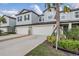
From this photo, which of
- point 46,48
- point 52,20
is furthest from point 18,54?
point 52,20

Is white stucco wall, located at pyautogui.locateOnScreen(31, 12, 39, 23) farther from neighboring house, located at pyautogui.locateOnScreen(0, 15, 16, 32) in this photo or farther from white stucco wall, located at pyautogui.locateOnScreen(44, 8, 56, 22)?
neighboring house, located at pyautogui.locateOnScreen(0, 15, 16, 32)

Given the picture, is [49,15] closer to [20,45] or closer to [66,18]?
[66,18]

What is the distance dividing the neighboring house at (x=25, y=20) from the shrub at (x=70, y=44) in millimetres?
482

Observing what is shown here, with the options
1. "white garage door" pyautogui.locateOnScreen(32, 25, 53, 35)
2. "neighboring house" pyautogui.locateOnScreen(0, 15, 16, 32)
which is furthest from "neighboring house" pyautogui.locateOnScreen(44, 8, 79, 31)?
"neighboring house" pyautogui.locateOnScreen(0, 15, 16, 32)

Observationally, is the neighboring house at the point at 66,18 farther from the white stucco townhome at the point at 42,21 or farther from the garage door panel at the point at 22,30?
the garage door panel at the point at 22,30

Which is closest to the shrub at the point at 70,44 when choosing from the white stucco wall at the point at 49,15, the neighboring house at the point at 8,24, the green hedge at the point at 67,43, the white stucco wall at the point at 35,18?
the green hedge at the point at 67,43

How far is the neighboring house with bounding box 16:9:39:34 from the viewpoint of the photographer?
13.9 ft

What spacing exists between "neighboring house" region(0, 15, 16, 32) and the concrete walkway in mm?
176

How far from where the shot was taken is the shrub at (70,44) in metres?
4.09

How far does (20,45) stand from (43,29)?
0.40 metres

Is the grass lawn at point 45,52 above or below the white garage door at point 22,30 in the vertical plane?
below

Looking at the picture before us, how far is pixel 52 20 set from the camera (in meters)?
4.21

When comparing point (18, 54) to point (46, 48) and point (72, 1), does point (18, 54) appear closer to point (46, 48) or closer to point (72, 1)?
point (46, 48)

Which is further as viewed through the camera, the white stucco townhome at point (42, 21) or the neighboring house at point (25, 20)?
the neighboring house at point (25, 20)
